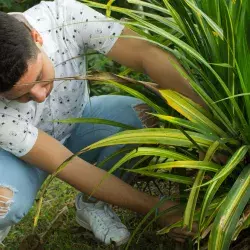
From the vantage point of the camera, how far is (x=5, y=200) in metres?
2.30

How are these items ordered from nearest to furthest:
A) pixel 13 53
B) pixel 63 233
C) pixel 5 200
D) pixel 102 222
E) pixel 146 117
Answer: pixel 13 53
pixel 5 200
pixel 146 117
pixel 102 222
pixel 63 233

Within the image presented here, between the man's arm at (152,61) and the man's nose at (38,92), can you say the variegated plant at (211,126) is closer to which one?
the man's arm at (152,61)

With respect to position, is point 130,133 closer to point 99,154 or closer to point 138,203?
point 138,203

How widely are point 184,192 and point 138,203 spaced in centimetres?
14

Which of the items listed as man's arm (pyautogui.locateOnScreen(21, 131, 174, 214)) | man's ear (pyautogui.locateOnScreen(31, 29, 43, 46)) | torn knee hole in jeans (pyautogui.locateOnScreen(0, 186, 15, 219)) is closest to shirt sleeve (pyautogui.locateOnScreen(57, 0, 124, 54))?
man's ear (pyautogui.locateOnScreen(31, 29, 43, 46))

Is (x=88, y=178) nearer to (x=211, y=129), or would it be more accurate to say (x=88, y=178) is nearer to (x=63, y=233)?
(x=211, y=129)

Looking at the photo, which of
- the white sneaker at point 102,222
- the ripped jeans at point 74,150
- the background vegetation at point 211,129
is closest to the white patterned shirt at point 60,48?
the ripped jeans at point 74,150

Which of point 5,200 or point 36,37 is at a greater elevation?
point 36,37

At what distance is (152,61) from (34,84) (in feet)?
1.31

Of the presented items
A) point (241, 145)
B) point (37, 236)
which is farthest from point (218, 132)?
point (37, 236)

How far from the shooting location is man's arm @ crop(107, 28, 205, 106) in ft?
7.23

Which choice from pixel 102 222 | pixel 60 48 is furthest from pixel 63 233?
pixel 60 48

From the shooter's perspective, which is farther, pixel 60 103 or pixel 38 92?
pixel 60 103

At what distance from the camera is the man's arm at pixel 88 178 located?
2180mm
